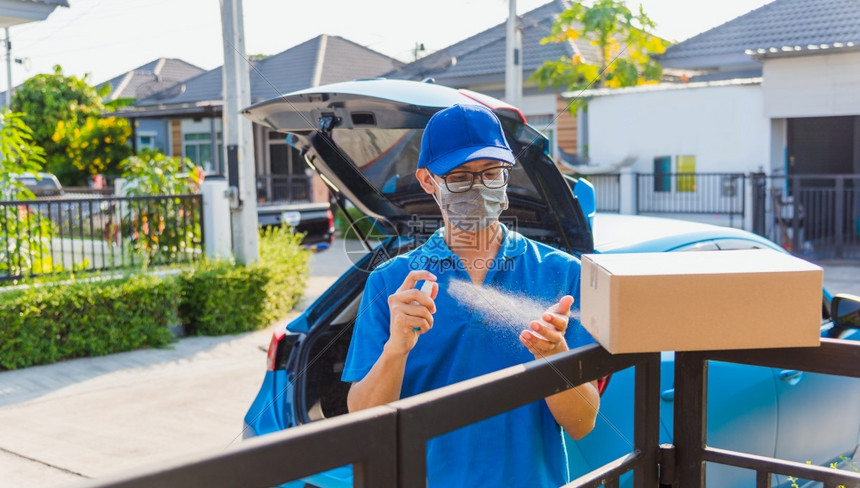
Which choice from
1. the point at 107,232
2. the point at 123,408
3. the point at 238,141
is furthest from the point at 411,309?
the point at 107,232

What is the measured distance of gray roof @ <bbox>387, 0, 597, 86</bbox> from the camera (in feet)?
70.4

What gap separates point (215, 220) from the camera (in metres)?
9.01

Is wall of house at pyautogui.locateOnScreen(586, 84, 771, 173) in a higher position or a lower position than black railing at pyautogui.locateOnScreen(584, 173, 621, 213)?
higher

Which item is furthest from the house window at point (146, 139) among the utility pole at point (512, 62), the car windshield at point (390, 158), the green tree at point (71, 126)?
the car windshield at point (390, 158)

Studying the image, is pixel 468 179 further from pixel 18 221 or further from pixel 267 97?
pixel 267 97

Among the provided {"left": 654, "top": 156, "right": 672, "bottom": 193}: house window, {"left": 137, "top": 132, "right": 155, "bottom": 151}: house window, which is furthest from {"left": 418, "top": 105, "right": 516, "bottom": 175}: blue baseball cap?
{"left": 137, "top": 132, "right": 155, "bottom": 151}: house window

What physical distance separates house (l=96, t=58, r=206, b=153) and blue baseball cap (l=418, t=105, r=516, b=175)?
30.3 m

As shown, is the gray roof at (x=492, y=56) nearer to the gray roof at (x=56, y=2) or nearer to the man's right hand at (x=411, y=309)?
the gray roof at (x=56, y=2)

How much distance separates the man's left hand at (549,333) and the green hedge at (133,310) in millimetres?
6134

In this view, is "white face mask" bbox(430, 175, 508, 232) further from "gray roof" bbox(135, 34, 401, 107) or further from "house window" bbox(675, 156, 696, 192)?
"gray roof" bbox(135, 34, 401, 107)

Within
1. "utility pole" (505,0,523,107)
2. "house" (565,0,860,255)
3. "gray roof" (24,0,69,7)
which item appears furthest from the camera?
"utility pole" (505,0,523,107)

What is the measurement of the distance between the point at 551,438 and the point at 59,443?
13.7 ft

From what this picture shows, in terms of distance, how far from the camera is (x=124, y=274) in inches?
311

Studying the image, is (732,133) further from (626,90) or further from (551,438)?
(551,438)
